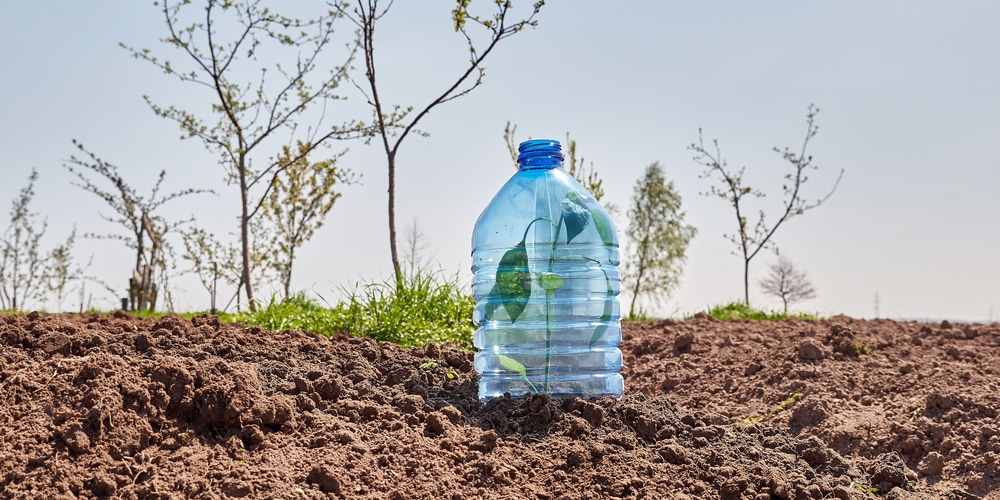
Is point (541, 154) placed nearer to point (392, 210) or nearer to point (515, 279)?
point (515, 279)

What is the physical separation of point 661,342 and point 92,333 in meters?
4.52

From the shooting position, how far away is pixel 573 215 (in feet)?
14.8

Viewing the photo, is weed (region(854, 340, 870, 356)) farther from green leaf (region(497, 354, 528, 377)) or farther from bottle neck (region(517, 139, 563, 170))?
green leaf (region(497, 354, 528, 377))

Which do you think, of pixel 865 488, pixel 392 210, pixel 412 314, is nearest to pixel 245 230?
pixel 392 210

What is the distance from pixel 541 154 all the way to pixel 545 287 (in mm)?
804

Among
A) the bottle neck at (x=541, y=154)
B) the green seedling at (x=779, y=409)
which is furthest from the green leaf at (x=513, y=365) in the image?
the green seedling at (x=779, y=409)

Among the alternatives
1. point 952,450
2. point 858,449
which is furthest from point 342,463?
point 952,450

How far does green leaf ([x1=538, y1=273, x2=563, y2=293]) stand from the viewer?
443cm

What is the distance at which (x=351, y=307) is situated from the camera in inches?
275

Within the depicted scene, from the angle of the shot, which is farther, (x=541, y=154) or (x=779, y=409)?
(x=779, y=409)

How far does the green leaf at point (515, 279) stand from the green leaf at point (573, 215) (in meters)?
0.28

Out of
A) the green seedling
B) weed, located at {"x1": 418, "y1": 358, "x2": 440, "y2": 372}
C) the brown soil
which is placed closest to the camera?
the brown soil

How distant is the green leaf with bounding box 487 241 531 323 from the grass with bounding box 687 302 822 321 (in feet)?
17.4

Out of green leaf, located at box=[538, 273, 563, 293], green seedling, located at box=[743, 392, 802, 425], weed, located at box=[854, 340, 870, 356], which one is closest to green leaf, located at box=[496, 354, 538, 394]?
green leaf, located at box=[538, 273, 563, 293]
